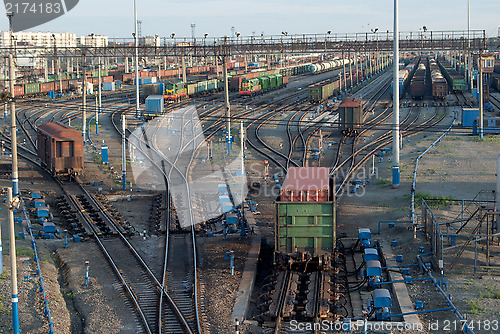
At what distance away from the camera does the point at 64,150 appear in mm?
34562

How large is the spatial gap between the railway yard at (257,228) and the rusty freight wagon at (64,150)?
10 centimetres

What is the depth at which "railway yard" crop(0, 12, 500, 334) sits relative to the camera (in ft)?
57.4

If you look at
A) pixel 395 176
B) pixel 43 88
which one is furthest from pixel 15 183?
pixel 43 88

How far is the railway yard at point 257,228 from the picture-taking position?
1750 cm

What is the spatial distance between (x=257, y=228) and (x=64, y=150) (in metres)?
13.5

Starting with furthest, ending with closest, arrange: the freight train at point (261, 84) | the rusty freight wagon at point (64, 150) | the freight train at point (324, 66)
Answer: the freight train at point (324, 66) → the freight train at point (261, 84) → the rusty freight wagon at point (64, 150)

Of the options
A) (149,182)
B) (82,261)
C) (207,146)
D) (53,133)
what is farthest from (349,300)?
(207,146)

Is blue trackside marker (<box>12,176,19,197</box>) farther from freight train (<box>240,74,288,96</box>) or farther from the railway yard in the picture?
freight train (<box>240,74,288,96</box>)

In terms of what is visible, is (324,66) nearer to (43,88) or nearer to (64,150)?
(43,88)

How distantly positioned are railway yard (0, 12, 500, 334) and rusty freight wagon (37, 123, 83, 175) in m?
0.10

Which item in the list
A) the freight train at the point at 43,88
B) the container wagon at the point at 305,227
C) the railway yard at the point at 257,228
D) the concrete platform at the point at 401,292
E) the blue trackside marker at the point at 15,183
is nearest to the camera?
the concrete platform at the point at 401,292

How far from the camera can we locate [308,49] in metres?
51.3

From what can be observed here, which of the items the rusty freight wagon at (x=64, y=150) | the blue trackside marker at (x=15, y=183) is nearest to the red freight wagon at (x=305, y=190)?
the blue trackside marker at (x=15, y=183)

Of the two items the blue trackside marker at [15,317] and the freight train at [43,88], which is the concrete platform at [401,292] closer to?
the blue trackside marker at [15,317]
